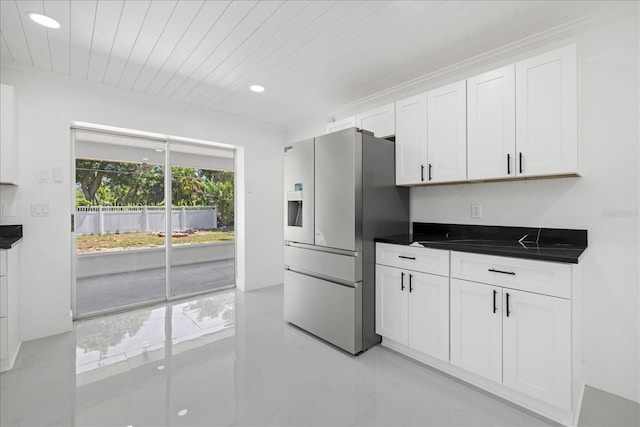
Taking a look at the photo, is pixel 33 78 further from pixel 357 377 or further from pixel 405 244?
pixel 357 377

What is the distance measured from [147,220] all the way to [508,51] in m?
4.20

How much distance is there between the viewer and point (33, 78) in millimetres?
2740

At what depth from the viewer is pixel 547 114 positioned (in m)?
1.89

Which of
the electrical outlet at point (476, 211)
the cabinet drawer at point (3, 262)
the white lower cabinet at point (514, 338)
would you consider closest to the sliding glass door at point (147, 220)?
the cabinet drawer at point (3, 262)

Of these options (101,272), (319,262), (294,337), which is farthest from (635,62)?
(101,272)

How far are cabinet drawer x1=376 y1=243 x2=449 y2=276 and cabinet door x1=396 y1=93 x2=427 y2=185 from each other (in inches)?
24.9

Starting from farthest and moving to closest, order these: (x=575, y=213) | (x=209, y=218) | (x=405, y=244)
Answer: (x=209, y=218), (x=405, y=244), (x=575, y=213)

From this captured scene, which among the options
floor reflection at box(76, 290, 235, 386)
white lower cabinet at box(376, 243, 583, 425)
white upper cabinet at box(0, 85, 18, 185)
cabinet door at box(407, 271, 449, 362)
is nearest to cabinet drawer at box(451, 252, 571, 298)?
white lower cabinet at box(376, 243, 583, 425)

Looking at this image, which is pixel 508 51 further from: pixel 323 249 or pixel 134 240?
pixel 134 240

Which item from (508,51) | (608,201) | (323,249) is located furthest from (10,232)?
(608,201)

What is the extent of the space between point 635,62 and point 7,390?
4574mm

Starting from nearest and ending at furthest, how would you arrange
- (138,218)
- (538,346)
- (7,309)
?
(538,346), (7,309), (138,218)

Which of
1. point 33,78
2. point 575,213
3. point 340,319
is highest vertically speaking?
point 33,78

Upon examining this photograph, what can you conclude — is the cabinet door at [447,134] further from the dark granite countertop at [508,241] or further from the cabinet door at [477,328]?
the cabinet door at [477,328]
